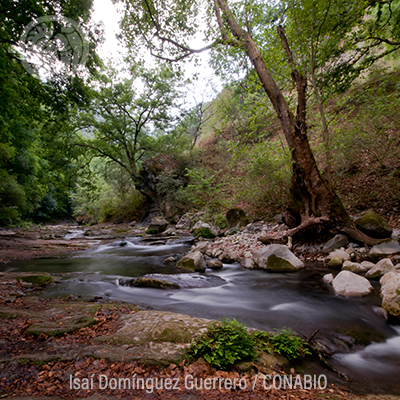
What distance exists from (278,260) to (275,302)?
6.13 ft

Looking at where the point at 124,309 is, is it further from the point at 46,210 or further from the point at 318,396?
the point at 46,210

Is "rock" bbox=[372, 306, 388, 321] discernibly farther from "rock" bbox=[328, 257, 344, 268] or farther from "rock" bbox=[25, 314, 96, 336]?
"rock" bbox=[25, 314, 96, 336]

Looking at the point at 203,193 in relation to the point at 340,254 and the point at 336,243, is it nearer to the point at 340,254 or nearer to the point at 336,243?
the point at 336,243

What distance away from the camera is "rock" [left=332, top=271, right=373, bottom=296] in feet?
12.8

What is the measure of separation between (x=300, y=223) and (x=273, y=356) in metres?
5.44

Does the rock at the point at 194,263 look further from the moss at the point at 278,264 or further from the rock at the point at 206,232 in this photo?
the rock at the point at 206,232

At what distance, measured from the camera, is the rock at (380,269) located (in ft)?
14.1

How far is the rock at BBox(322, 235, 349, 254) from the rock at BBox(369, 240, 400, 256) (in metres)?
0.70

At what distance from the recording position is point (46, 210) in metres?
29.1

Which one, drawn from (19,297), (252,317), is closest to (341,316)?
(252,317)

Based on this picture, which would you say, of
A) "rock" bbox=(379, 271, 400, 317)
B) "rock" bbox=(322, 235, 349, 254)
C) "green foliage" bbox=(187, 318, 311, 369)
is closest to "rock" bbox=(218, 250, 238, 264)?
"rock" bbox=(322, 235, 349, 254)

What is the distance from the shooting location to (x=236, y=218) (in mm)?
11031

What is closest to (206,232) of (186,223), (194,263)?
(186,223)

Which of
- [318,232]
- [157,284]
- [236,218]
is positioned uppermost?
[236,218]
